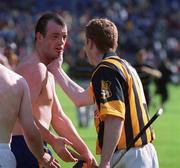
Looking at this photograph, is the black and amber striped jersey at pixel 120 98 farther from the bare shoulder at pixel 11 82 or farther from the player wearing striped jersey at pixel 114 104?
the bare shoulder at pixel 11 82

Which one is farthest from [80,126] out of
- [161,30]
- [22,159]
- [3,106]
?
[161,30]

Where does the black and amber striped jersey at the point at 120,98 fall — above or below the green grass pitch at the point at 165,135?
above

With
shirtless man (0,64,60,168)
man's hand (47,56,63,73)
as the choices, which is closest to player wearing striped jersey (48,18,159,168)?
shirtless man (0,64,60,168)

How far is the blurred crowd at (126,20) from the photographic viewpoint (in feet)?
162

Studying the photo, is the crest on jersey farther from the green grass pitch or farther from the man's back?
the green grass pitch

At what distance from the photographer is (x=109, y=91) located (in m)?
6.61

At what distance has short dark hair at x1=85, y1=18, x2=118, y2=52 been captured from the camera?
678 centimetres

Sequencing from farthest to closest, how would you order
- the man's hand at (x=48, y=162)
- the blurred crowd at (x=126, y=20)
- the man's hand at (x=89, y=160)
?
1. the blurred crowd at (x=126, y=20)
2. the man's hand at (x=89, y=160)
3. the man's hand at (x=48, y=162)

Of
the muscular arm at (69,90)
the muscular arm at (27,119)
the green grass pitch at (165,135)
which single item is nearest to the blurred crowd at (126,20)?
the green grass pitch at (165,135)

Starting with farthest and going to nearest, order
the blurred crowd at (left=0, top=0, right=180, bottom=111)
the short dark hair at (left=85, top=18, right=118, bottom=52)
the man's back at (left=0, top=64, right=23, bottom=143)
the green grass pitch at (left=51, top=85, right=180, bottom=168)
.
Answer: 1. the blurred crowd at (left=0, top=0, right=180, bottom=111)
2. the green grass pitch at (left=51, top=85, right=180, bottom=168)
3. the short dark hair at (left=85, top=18, right=118, bottom=52)
4. the man's back at (left=0, top=64, right=23, bottom=143)

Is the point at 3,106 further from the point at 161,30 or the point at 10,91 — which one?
the point at 161,30

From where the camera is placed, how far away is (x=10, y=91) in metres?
6.40

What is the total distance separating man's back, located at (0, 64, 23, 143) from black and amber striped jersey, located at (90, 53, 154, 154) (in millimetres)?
650

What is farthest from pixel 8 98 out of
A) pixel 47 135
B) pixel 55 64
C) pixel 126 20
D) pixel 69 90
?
pixel 126 20
